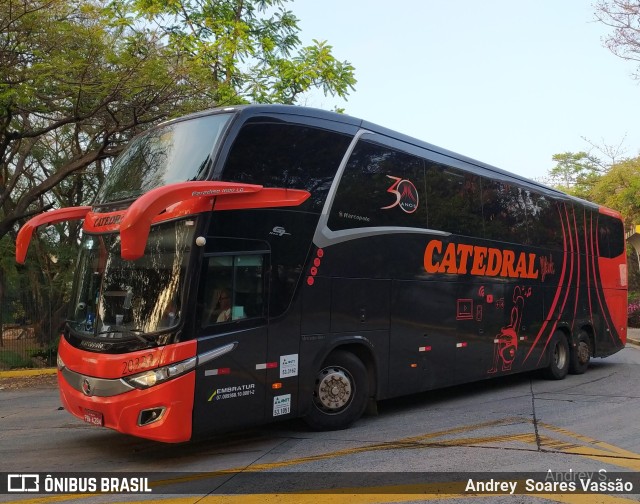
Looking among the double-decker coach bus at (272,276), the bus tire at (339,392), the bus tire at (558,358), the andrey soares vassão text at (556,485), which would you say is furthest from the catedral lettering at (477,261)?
the andrey soares vassão text at (556,485)

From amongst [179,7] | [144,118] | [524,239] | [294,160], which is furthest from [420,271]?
[179,7]

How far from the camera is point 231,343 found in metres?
5.98

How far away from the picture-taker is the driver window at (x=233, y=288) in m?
5.88

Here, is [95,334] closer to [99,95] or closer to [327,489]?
[327,489]

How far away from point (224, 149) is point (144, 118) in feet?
28.7

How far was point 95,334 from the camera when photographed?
6070 millimetres

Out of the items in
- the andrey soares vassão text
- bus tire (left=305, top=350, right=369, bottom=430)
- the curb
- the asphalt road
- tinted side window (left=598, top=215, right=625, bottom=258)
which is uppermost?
tinted side window (left=598, top=215, right=625, bottom=258)

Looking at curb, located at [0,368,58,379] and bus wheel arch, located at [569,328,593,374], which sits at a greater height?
bus wheel arch, located at [569,328,593,374]

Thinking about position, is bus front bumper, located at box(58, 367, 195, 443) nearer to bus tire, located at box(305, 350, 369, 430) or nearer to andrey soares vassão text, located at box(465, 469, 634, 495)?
bus tire, located at box(305, 350, 369, 430)

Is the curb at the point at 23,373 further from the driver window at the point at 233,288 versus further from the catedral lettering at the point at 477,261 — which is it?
the catedral lettering at the point at 477,261

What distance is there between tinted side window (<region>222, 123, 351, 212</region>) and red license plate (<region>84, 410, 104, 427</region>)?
2784 mm

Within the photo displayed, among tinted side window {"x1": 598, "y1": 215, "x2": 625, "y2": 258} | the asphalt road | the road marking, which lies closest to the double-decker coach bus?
the asphalt road

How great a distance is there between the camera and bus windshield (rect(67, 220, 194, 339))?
574 cm

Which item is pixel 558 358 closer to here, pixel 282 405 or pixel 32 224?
pixel 282 405
